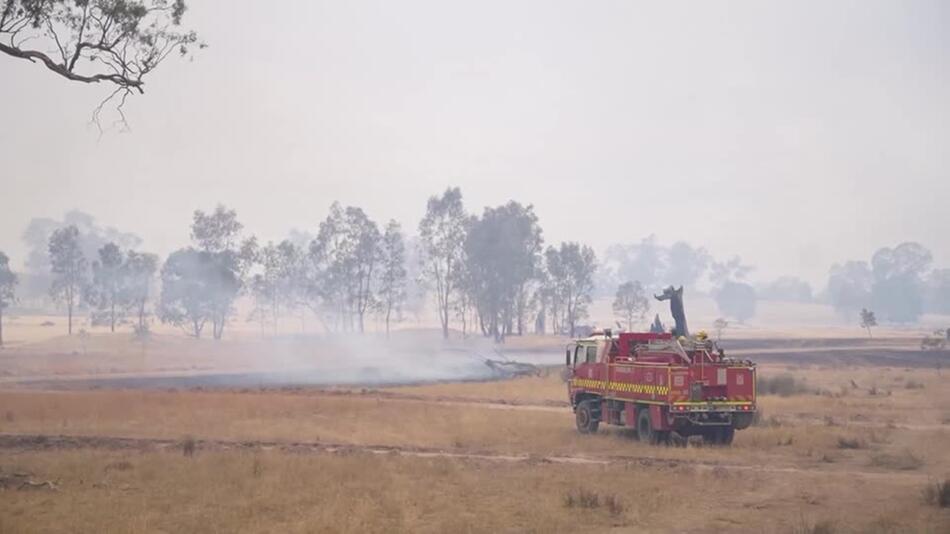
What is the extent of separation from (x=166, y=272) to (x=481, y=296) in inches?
1556

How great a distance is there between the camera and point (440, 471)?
20125mm

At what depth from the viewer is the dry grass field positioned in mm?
14836

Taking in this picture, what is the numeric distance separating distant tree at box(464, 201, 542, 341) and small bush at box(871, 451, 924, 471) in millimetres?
93106

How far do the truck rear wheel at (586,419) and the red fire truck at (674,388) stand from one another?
59 centimetres

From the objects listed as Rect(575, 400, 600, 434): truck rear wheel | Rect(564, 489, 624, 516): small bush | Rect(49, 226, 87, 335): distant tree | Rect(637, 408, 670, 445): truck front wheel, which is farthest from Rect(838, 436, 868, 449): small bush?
Rect(49, 226, 87, 335): distant tree

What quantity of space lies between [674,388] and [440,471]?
8.17 m

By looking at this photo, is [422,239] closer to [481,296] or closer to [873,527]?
[481,296]

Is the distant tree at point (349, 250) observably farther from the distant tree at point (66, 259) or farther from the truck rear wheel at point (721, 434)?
the truck rear wheel at point (721, 434)

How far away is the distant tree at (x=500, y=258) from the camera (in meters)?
116

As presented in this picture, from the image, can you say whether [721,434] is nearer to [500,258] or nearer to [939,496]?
[939,496]

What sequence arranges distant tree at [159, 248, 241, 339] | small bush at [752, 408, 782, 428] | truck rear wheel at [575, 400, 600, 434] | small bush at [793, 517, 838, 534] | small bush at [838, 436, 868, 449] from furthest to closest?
distant tree at [159, 248, 241, 339]
small bush at [752, 408, 782, 428]
truck rear wheel at [575, 400, 600, 434]
small bush at [838, 436, 868, 449]
small bush at [793, 517, 838, 534]

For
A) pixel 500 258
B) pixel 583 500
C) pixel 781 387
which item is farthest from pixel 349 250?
pixel 583 500

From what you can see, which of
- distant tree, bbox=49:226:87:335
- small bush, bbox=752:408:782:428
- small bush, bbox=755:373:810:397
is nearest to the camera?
small bush, bbox=752:408:782:428

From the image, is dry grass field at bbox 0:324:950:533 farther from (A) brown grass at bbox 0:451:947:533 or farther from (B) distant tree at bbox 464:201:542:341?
(B) distant tree at bbox 464:201:542:341
